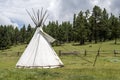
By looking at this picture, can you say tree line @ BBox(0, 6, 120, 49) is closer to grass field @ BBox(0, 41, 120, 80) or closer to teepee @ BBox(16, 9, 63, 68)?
grass field @ BBox(0, 41, 120, 80)

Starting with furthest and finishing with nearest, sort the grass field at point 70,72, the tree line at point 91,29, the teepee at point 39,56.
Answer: the tree line at point 91,29 < the teepee at point 39,56 < the grass field at point 70,72

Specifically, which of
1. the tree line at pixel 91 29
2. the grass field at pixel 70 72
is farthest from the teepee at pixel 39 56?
Result: the tree line at pixel 91 29

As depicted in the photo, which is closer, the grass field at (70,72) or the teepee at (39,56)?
the grass field at (70,72)

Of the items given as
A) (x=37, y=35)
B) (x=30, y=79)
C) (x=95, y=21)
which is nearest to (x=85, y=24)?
(x=95, y=21)

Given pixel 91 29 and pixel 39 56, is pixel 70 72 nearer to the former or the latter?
pixel 39 56

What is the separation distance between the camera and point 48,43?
103ft

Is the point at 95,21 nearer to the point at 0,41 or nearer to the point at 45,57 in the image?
the point at 0,41

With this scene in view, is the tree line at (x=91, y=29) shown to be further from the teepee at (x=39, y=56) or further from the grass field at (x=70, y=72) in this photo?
the teepee at (x=39, y=56)

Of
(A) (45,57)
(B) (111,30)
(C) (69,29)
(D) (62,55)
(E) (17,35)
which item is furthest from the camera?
(E) (17,35)

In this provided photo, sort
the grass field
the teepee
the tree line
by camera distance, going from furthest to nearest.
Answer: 1. the tree line
2. the teepee
3. the grass field

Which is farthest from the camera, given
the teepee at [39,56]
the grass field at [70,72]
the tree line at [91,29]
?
the tree line at [91,29]

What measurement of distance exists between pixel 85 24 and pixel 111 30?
851 centimetres

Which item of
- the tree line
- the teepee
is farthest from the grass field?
the tree line

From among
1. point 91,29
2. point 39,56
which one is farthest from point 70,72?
point 91,29
